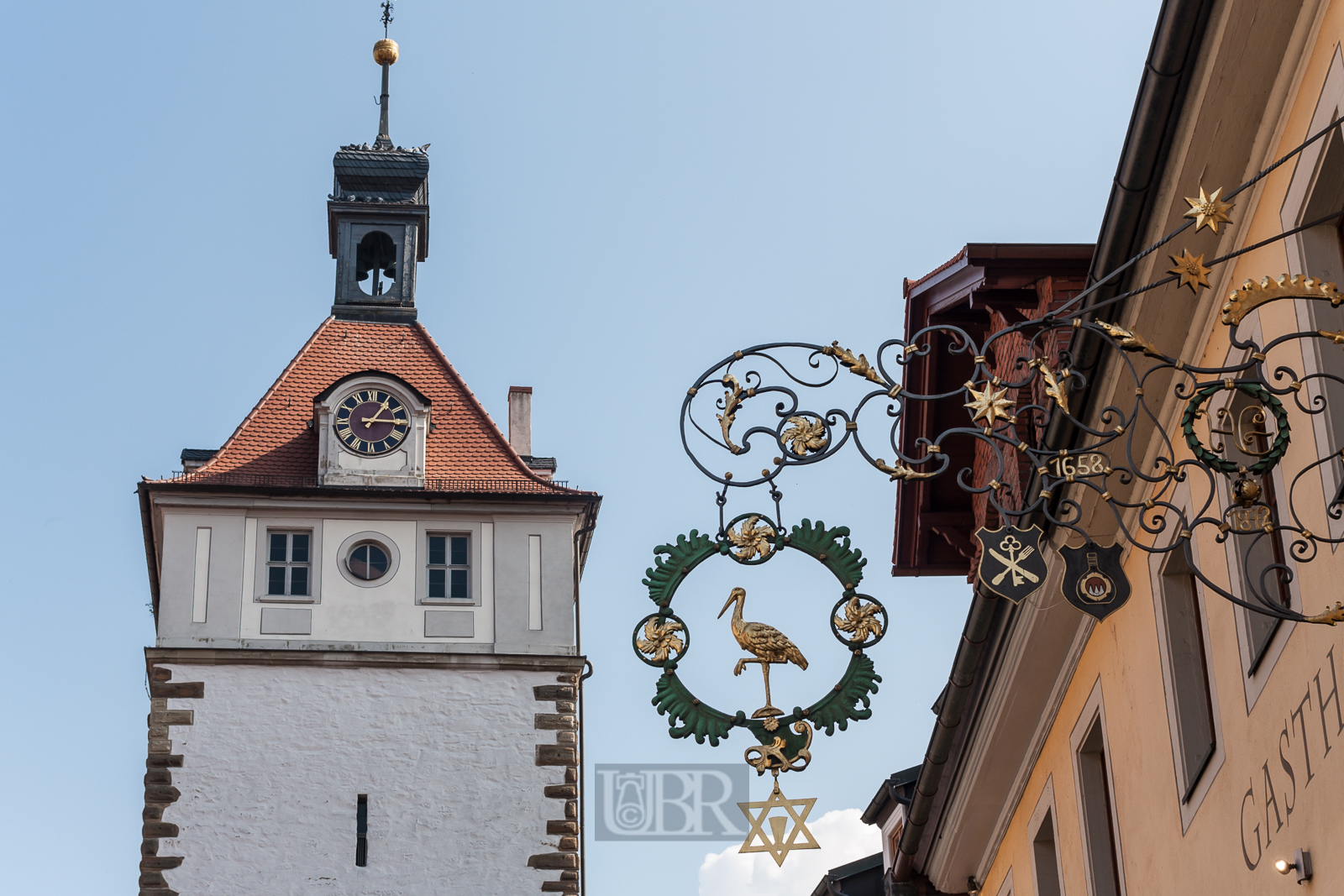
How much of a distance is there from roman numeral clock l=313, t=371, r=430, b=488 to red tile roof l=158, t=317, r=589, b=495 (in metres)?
0.21

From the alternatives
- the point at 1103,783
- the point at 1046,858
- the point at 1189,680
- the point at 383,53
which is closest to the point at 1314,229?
the point at 1189,680

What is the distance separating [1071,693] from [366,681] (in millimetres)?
16210

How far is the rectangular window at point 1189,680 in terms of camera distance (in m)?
8.34

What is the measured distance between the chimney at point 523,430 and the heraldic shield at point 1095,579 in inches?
877

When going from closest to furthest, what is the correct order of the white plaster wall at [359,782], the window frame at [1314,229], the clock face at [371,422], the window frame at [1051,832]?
the window frame at [1314,229]
the window frame at [1051,832]
the white plaster wall at [359,782]
the clock face at [371,422]

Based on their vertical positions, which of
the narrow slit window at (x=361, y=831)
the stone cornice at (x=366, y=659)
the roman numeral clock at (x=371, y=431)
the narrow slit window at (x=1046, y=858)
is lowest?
the narrow slit window at (x=361, y=831)

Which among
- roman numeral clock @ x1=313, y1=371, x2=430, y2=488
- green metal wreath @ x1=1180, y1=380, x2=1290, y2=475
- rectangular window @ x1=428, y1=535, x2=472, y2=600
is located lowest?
green metal wreath @ x1=1180, y1=380, x2=1290, y2=475

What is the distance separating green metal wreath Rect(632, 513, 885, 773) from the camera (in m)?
6.34

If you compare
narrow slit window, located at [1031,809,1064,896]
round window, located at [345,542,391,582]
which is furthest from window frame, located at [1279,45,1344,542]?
round window, located at [345,542,391,582]

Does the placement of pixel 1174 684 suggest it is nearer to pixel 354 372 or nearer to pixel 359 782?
pixel 359 782

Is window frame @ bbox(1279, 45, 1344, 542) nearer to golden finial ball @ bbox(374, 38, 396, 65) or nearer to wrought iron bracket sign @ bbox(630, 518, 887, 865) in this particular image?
wrought iron bracket sign @ bbox(630, 518, 887, 865)

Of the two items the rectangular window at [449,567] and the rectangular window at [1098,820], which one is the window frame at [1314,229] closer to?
the rectangular window at [1098,820]

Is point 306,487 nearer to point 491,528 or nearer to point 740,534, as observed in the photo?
point 491,528

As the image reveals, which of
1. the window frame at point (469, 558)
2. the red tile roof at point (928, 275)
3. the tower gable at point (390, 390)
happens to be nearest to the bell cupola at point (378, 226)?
the tower gable at point (390, 390)
